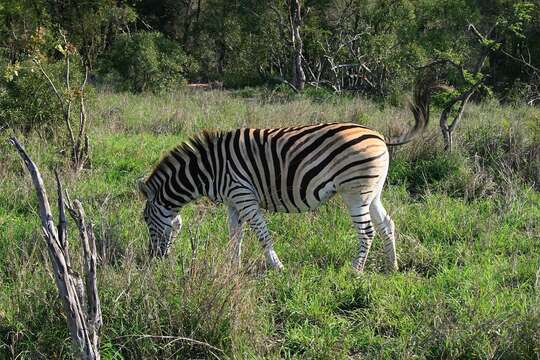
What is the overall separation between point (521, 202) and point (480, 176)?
2.35ft

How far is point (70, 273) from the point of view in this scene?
3.00m

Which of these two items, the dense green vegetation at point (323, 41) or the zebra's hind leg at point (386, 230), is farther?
the dense green vegetation at point (323, 41)

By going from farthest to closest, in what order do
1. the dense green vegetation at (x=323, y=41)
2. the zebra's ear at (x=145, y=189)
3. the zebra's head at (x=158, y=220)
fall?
the dense green vegetation at (x=323, y=41)
the zebra's ear at (x=145, y=189)
the zebra's head at (x=158, y=220)

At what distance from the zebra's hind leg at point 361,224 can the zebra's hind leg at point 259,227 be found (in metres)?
0.72

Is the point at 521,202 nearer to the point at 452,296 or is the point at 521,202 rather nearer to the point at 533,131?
the point at 533,131

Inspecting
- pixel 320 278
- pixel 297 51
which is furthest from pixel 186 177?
pixel 297 51

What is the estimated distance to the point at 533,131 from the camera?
7797 millimetres

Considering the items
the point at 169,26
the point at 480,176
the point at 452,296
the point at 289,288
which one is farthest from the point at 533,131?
the point at 169,26

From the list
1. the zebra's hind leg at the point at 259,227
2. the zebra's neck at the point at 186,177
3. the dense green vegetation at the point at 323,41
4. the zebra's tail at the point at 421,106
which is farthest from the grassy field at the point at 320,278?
the dense green vegetation at the point at 323,41

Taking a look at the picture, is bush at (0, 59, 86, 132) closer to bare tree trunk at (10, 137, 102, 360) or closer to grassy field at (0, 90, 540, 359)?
grassy field at (0, 90, 540, 359)

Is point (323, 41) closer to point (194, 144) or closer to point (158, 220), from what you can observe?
point (194, 144)

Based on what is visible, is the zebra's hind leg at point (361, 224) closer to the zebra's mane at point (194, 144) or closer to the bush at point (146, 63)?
the zebra's mane at point (194, 144)

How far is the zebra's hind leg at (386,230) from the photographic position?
16.2 feet

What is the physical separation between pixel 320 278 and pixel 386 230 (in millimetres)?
862
